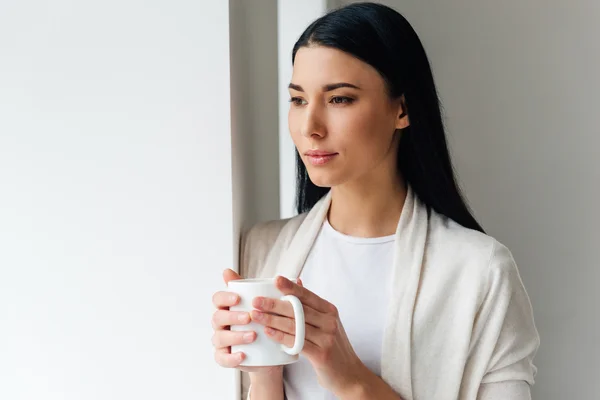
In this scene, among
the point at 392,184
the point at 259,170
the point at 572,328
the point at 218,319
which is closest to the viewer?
the point at 218,319

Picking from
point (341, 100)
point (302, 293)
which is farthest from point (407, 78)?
point (302, 293)

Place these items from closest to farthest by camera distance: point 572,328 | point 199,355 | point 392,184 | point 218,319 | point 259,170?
point 218,319 < point 199,355 < point 392,184 < point 259,170 < point 572,328

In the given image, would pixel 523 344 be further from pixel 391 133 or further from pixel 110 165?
pixel 110 165

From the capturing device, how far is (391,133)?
1343mm

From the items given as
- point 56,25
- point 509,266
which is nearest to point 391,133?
point 509,266

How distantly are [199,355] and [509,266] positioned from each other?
56 cm

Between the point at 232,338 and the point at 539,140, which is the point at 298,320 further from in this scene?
the point at 539,140

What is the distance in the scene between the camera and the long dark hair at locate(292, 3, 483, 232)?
1.28 metres

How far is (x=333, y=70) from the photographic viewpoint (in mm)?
1260

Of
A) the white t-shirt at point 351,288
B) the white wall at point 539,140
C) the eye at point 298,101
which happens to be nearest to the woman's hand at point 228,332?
the white t-shirt at point 351,288

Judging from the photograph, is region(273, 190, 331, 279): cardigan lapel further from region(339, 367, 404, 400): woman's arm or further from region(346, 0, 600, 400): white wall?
region(346, 0, 600, 400): white wall

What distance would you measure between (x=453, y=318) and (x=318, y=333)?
0.32 meters

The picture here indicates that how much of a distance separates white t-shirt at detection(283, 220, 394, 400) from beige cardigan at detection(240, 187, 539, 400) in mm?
39

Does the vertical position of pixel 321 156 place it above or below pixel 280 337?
above
